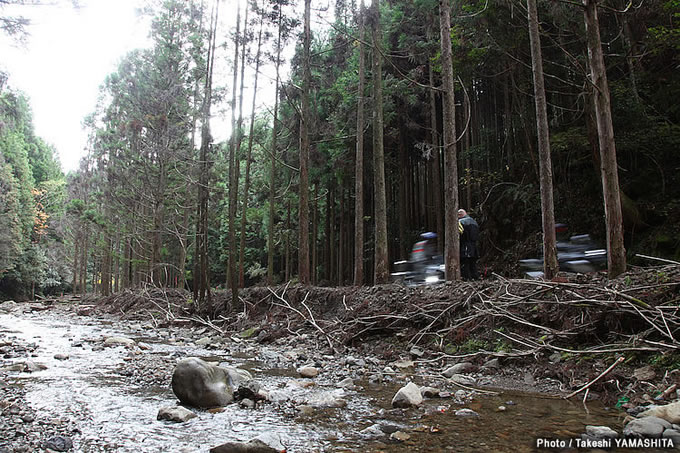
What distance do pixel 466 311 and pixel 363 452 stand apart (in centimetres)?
473

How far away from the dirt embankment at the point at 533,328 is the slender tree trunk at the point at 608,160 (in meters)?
0.45

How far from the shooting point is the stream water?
3.14 metres

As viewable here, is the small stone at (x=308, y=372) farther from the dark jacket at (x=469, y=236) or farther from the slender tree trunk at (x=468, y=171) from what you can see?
the slender tree trunk at (x=468, y=171)

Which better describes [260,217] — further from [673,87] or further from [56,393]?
[56,393]

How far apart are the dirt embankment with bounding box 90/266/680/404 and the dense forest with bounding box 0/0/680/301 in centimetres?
177

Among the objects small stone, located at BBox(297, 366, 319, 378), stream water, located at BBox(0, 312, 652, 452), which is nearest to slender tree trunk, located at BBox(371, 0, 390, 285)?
small stone, located at BBox(297, 366, 319, 378)

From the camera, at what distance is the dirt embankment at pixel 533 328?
4.60 metres

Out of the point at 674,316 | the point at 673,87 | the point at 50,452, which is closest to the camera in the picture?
the point at 50,452

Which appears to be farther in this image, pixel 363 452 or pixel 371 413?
pixel 371 413

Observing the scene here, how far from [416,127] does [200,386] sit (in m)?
18.2

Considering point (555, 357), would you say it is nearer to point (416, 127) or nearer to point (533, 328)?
point (533, 328)

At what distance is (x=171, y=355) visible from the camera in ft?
25.4

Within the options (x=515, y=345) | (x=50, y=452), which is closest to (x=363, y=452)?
(x=50, y=452)

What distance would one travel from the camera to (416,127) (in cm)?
2058
